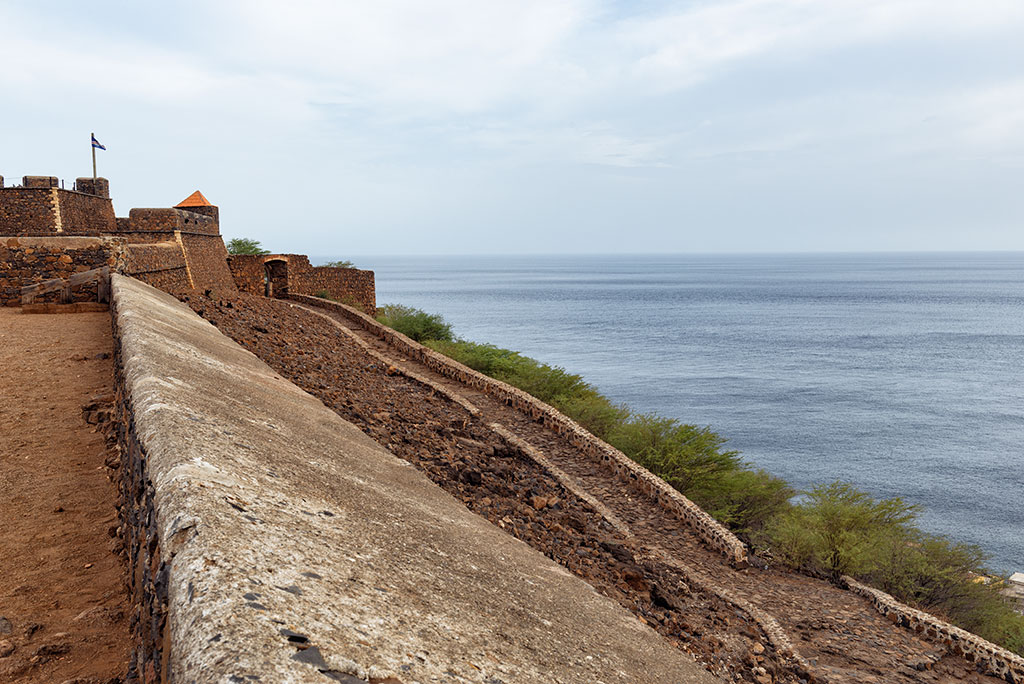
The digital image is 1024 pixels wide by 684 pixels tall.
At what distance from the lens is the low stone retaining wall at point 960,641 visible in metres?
8.04

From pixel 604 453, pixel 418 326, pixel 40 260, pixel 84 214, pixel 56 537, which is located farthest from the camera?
pixel 418 326

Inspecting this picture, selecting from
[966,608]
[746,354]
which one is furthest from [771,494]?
[746,354]

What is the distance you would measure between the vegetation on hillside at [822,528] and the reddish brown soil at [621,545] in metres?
1.78

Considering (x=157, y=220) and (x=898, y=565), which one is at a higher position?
(x=157, y=220)

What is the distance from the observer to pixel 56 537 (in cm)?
316

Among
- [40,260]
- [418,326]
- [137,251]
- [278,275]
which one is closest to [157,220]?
[137,251]

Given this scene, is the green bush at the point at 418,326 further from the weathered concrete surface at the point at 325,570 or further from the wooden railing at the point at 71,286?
the weathered concrete surface at the point at 325,570

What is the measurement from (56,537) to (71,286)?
8204 mm

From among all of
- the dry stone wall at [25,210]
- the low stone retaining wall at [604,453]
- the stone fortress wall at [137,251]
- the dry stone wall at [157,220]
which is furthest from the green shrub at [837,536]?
the dry stone wall at [25,210]

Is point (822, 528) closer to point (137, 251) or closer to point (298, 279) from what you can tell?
point (137, 251)

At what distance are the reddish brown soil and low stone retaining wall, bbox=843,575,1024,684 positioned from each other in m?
0.15

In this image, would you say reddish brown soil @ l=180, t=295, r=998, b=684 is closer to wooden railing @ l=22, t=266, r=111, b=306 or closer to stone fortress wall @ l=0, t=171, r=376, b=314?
wooden railing @ l=22, t=266, r=111, b=306

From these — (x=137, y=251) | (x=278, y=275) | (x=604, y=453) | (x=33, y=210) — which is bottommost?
(x=604, y=453)

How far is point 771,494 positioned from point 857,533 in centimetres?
333
